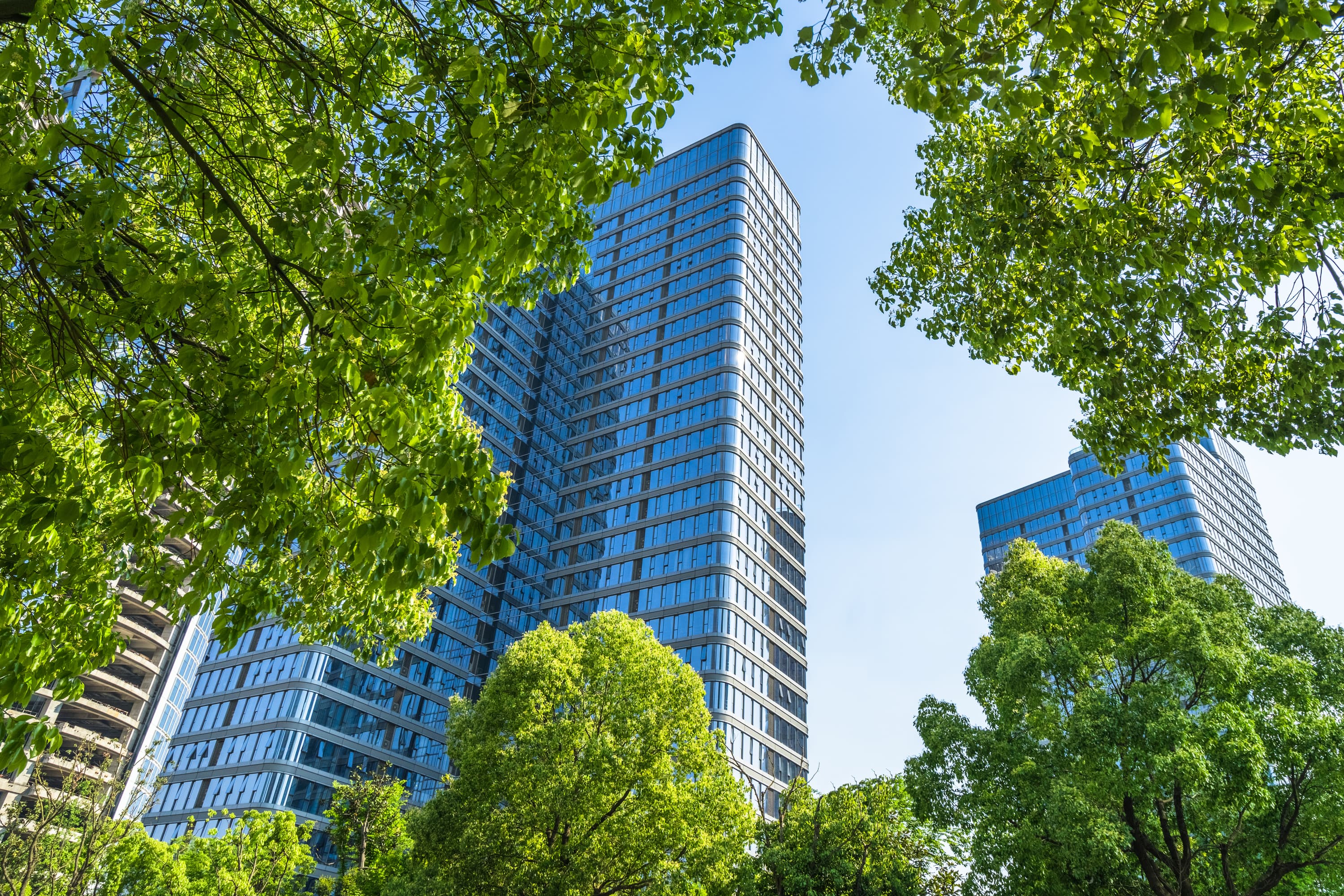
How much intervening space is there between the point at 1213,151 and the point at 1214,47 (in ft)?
12.6

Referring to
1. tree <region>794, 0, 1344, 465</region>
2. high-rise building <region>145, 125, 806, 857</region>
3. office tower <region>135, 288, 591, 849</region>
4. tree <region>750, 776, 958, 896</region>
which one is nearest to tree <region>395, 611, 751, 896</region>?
tree <region>750, 776, 958, 896</region>

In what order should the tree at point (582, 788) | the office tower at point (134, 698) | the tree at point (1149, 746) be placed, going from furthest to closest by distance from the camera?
the office tower at point (134, 698)
the tree at point (582, 788)
the tree at point (1149, 746)

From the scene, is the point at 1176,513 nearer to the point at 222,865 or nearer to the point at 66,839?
the point at 222,865

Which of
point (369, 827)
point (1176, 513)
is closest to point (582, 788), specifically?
point (369, 827)

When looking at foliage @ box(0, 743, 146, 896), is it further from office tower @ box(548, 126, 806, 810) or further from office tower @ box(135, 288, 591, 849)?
office tower @ box(548, 126, 806, 810)

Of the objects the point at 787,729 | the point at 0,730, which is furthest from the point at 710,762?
the point at 787,729

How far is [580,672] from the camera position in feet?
80.6

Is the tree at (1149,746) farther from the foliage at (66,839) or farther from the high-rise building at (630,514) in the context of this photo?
the high-rise building at (630,514)

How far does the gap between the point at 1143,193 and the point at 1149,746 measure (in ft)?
37.2

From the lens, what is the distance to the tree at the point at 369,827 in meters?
30.5

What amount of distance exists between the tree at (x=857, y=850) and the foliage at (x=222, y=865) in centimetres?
2064

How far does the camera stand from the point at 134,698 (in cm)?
5100

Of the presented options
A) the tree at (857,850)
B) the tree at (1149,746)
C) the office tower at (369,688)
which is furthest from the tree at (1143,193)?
the office tower at (369,688)

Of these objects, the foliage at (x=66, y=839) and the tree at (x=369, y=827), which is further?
the tree at (x=369, y=827)
